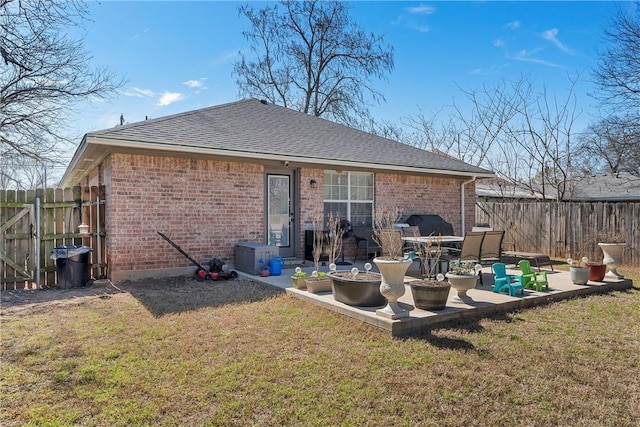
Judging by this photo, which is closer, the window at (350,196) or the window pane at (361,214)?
the window at (350,196)

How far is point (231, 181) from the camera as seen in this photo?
354 inches

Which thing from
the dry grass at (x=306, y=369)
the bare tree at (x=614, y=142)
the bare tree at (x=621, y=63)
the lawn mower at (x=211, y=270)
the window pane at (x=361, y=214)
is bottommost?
the dry grass at (x=306, y=369)

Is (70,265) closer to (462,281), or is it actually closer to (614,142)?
(462,281)

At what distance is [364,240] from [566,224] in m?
6.12

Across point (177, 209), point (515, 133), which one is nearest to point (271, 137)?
point (177, 209)

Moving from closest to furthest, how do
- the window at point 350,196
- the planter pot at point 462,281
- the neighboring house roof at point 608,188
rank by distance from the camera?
1. the planter pot at point 462,281
2. the window at point 350,196
3. the neighboring house roof at point 608,188

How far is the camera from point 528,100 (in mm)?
17578

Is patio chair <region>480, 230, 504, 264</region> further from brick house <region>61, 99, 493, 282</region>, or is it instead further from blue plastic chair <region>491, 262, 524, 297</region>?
brick house <region>61, 99, 493, 282</region>

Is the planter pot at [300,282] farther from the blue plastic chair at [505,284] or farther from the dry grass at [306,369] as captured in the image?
the blue plastic chair at [505,284]

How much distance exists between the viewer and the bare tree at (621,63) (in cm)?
1367

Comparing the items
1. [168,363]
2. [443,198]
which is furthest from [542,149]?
[168,363]

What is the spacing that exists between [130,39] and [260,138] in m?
3.67

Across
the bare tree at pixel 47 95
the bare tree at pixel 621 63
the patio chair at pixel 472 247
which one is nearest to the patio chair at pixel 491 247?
the patio chair at pixel 472 247

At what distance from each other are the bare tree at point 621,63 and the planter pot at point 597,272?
10.4 meters
